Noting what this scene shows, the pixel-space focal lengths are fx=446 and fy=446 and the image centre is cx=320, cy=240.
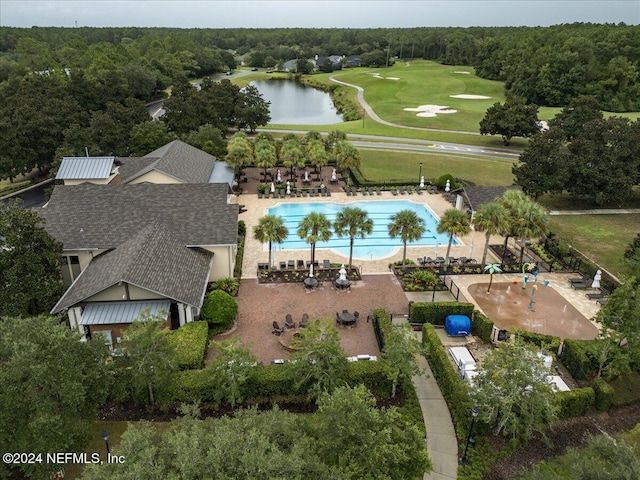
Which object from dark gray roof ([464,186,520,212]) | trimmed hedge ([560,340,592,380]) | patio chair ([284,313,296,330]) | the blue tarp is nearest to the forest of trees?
dark gray roof ([464,186,520,212])

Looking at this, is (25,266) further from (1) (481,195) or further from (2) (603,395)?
(1) (481,195)

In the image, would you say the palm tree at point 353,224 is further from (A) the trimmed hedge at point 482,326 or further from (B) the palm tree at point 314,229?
(A) the trimmed hedge at point 482,326

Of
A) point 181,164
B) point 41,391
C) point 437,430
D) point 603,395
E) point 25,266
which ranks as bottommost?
point 437,430

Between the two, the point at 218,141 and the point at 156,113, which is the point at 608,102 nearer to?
the point at 218,141

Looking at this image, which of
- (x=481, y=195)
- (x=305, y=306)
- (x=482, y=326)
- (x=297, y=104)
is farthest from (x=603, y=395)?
(x=297, y=104)

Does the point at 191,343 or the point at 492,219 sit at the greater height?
the point at 492,219

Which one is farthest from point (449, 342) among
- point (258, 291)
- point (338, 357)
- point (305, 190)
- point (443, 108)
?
point (443, 108)

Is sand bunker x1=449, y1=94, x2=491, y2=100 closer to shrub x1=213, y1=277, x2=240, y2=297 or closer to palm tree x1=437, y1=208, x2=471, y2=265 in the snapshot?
palm tree x1=437, y1=208, x2=471, y2=265

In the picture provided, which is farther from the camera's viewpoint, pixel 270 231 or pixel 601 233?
pixel 601 233
